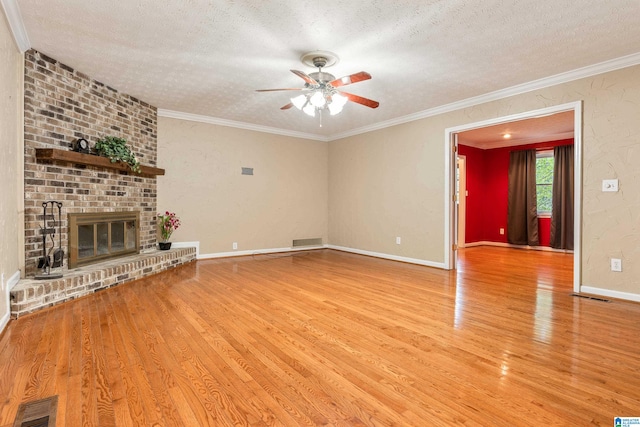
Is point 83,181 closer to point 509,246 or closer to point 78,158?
point 78,158

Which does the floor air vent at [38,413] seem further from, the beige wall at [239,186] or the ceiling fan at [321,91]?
the beige wall at [239,186]

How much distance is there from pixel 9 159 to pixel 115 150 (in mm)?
1431

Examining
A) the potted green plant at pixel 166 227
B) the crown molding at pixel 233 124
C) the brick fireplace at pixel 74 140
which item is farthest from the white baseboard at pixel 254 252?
the crown molding at pixel 233 124

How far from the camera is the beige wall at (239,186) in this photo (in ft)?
18.9

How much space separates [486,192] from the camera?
8.50 meters

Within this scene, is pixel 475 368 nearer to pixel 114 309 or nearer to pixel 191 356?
pixel 191 356

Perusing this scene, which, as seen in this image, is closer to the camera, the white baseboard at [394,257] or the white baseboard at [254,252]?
the white baseboard at [394,257]

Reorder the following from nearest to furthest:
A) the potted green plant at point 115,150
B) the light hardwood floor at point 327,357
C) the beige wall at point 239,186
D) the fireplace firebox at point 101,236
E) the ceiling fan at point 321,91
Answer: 1. the light hardwood floor at point 327,357
2. the ceiling fan at point 321,91
3. the fireplace firebox at point 101,236
4. the potted green plant at point 115,150
5. the beige wall at point 239,186

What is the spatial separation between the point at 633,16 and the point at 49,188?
563 centimetres

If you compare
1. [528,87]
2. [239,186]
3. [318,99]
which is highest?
[528,87]

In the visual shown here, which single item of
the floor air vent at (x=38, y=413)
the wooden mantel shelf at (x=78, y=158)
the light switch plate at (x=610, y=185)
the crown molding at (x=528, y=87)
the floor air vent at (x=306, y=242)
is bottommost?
the floor air vent at (x=38, y=413)

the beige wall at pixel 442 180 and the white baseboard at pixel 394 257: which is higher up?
the beige wall at pixel 442 180

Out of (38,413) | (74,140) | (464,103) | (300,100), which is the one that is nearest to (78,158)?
(74,140)

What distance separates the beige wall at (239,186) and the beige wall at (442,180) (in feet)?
2.00
